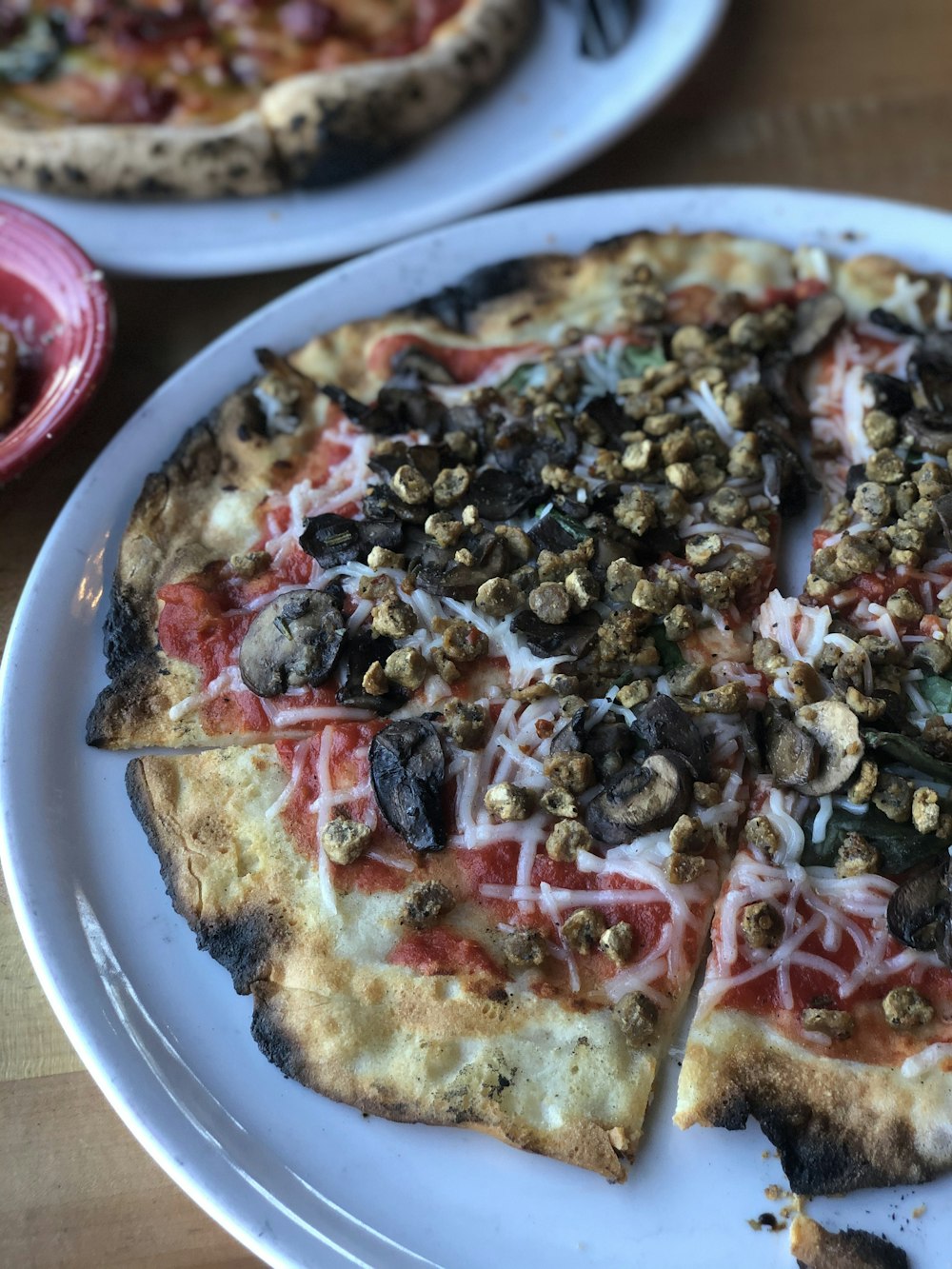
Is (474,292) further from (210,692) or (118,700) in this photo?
(118,700)

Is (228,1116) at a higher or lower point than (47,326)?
lower

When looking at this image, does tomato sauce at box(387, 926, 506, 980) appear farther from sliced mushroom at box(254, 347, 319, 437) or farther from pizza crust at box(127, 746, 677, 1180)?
sliced mushroom at box(254, 347, 319, 437)

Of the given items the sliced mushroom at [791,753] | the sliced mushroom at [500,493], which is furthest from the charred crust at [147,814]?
the sliced mushroom at [791,753]

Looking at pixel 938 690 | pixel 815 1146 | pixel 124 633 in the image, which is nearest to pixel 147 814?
pixel 124 633

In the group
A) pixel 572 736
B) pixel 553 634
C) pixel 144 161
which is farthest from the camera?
pixel 144 161

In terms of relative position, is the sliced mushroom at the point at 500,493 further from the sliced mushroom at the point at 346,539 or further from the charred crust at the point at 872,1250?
the charred crust at the point at 872,1250

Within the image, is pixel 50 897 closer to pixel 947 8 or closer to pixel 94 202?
pixel 94 202
